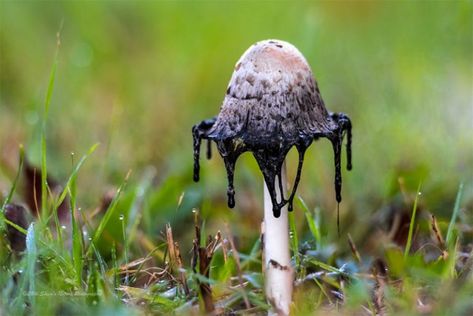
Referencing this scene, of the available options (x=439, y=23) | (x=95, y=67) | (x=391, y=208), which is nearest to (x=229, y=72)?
(x=95, y=67)

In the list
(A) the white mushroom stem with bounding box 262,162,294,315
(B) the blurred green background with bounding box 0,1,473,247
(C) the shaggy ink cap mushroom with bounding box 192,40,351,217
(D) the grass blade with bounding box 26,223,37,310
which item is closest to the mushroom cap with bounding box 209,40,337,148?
(C) the shaggy ink cap mushroom with bounding box 192,40,351,217

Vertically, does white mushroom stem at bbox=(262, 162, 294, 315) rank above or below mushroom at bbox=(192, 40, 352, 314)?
below

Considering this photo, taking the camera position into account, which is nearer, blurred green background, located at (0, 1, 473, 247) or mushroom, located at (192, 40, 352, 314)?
mushroom, located at (192, 40, 352, 314)

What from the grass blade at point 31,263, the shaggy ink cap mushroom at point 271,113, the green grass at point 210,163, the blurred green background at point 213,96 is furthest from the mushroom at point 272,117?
the blurred green background at point 213,96

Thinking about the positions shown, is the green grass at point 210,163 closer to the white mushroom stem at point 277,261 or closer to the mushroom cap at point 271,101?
the white mushroom stem at point 277,261

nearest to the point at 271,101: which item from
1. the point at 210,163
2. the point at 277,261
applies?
the point at 277,261

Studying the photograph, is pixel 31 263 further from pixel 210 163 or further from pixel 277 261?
pixel 210 163

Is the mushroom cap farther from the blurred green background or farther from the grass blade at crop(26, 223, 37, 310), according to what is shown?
the blurred green background
